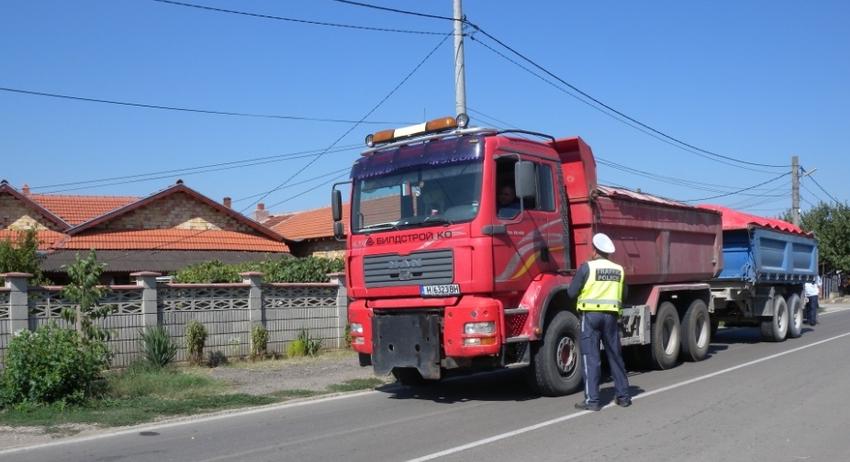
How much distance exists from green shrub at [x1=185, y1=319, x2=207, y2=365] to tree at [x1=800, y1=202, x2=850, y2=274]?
36893mm

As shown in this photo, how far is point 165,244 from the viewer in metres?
25.7

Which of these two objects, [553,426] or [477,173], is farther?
[477,173]

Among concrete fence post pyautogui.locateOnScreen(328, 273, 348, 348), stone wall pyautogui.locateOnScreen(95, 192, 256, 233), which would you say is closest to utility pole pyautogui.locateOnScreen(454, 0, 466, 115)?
concrete fence post pyautogui.locateOnScreen(328, 273, 348, 348)

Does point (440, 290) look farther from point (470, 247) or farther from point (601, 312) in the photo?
point (601, 312)

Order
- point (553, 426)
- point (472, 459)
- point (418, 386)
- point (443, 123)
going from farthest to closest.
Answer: point (418, 386)
point (443, 123)
point (553, 426)
point (472, 459)

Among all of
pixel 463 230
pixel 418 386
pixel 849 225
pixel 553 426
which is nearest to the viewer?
pixel 553 426

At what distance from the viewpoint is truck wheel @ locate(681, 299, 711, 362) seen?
1311cm

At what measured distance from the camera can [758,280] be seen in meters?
16.1

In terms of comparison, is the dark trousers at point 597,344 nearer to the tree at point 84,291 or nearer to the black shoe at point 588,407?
the black shoe at point 588,407

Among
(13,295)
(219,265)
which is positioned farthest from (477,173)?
(219,265)

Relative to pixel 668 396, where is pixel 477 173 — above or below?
above

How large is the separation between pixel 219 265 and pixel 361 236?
8.23m

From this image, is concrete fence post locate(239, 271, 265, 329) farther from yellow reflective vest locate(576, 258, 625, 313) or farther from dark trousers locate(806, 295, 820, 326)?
dark trousers locate(806, 295, 820, 326)

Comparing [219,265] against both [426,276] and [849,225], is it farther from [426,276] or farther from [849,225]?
[849,225]
